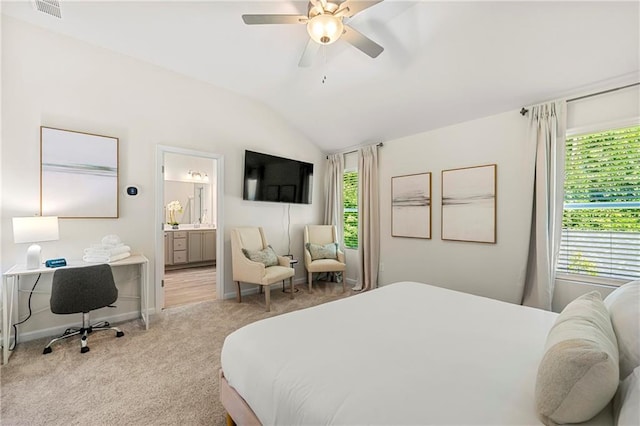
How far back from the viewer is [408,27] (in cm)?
248

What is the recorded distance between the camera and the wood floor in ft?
12.5

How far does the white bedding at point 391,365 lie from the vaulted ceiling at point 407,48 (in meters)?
2.29

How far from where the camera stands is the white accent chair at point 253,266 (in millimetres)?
3448

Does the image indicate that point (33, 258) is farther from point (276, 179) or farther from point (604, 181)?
point (604, 181)

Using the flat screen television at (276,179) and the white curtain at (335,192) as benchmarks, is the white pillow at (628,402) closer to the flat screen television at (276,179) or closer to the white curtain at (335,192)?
the flat screen television at (276,179)

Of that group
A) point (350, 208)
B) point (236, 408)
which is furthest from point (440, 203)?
point (236, 408)

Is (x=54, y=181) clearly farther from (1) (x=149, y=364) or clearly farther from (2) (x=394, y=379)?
(2) (x=394, y=379)

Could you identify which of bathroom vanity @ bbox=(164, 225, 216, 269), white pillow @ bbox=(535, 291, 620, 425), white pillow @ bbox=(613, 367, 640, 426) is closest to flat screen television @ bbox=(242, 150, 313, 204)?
bathroom vanity @ bbox=(164, 225, 216, 269)

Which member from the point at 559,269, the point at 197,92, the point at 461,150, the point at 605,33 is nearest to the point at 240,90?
the point at 197,92

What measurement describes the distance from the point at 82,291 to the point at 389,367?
2647 mm

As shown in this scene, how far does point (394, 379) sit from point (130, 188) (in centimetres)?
341

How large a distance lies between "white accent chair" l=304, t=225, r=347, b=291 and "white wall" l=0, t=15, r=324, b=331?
714 mm

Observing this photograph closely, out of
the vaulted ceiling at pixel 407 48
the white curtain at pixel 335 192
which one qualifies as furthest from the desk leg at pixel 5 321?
the white curtain at pixel 335 192

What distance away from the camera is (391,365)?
1089mm
